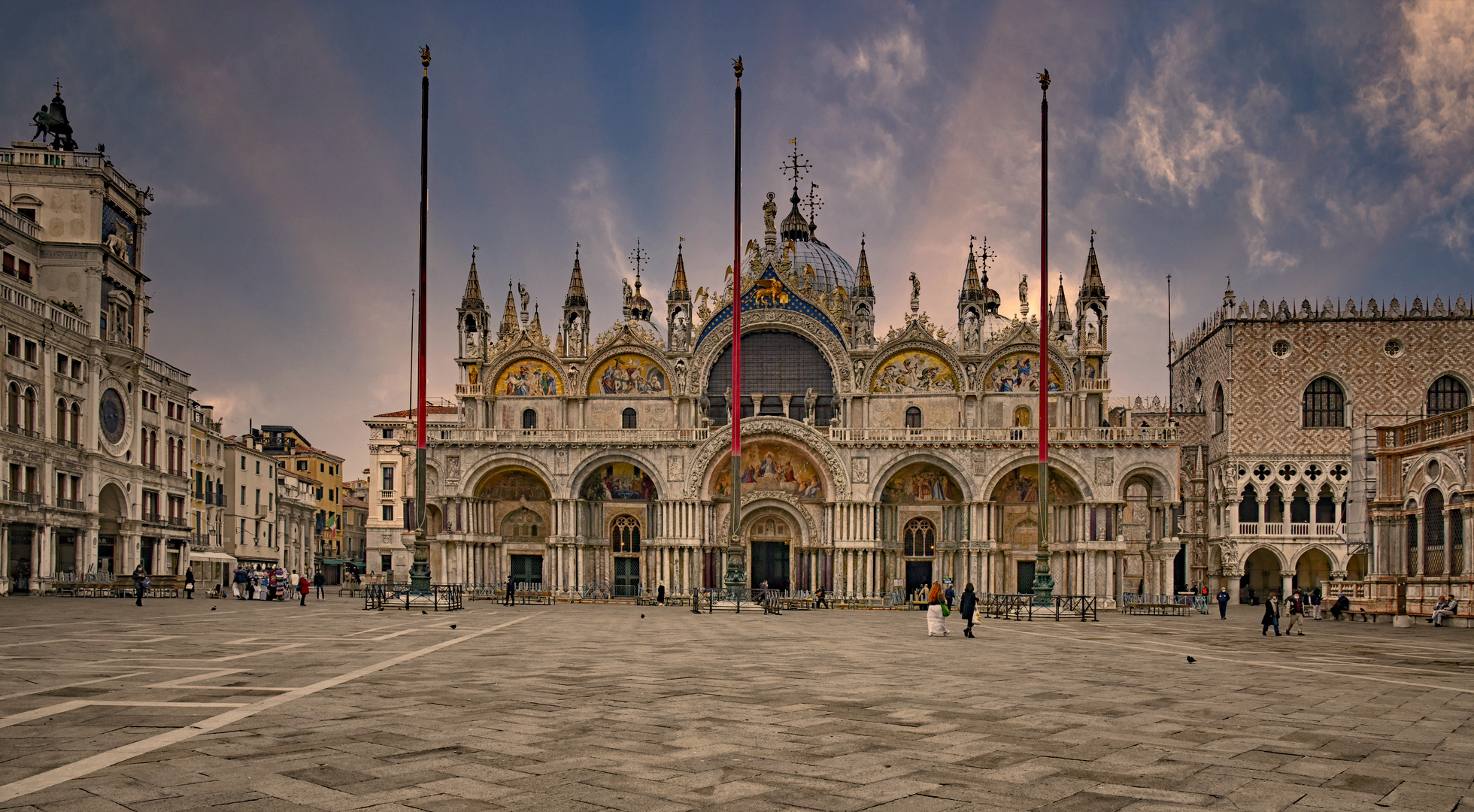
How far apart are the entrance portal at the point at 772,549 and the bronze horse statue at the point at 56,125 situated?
3897 cm

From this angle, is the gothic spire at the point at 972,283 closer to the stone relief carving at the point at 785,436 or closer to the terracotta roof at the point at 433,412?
the stone relief carving at the point at 785,436

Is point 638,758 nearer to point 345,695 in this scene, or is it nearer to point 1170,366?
point 345,695

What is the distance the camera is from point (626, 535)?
55.0m

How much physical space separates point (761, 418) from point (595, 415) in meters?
9.78

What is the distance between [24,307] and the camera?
43969mm

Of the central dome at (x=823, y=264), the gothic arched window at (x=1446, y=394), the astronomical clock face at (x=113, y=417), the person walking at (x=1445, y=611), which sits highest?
the central dome at (x=823, y=264)

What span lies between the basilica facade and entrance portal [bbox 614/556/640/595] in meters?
0.11

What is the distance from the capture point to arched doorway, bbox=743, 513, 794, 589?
176ft

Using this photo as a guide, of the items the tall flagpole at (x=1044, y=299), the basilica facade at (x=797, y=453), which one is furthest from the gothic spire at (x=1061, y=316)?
the tall flagpole at (x=1044, y=299)

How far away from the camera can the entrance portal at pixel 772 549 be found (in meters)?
53.6

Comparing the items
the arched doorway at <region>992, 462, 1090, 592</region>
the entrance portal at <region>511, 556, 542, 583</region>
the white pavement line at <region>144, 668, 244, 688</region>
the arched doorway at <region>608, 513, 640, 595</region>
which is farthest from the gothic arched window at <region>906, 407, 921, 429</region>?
the white pavement line at <region>144, 668, 244, 688</region>

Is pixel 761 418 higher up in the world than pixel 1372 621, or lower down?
higher up

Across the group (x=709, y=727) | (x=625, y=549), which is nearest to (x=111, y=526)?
(x=625, y=549)

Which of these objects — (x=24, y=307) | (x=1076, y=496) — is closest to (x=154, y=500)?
(x=24, y=307)
